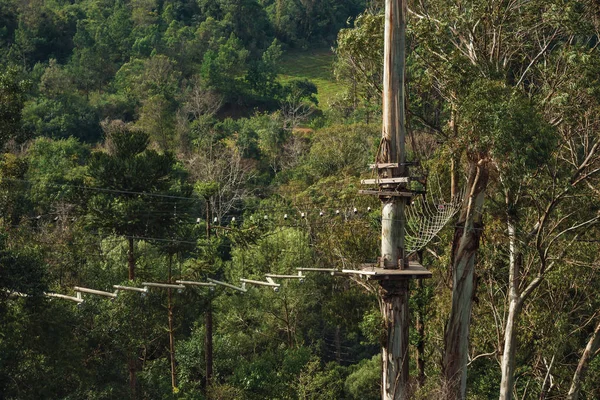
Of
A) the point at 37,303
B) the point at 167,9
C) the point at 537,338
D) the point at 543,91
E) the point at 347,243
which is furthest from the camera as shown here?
the point at 167,9

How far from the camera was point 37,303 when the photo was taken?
1623cm

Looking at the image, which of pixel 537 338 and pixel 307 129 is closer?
pixel 537 338

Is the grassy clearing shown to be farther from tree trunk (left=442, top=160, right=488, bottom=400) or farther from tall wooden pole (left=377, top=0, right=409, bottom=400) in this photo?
tall wooden pole (left=377, top=0, right=409, bottom=400)

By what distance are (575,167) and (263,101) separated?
38.4 metres

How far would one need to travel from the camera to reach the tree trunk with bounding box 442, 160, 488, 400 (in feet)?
48.2

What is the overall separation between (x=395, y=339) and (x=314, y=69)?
51.2m

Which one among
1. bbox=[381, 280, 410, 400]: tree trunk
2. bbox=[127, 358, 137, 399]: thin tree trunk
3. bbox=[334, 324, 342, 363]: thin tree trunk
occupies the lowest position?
bbox=[334, 324, 342, 363]: thin tree trunk

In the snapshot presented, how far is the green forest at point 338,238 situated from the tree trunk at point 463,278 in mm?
38

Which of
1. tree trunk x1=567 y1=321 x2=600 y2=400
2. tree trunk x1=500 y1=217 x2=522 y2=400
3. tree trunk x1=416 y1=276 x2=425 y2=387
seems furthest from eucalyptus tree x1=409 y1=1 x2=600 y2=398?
tree trunk x1=416 y1=276 x2=425 y2=387

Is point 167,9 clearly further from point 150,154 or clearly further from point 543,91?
point 543,91

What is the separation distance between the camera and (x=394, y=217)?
11586 millimetres

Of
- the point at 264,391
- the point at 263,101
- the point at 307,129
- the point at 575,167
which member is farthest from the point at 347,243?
the point at 263,101

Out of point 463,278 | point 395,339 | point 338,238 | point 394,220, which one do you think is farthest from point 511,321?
point 338,238

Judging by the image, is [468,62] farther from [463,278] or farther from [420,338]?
[420,338]
